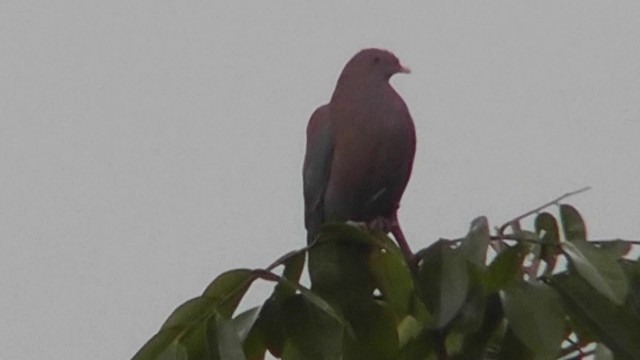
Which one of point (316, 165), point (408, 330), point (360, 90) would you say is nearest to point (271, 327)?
point (408, 330)

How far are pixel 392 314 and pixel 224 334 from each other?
318mm

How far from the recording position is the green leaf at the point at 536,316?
218cm

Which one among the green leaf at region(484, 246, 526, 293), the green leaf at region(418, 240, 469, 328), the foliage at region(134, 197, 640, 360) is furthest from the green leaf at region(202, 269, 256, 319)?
the green leaf at region(484, 246, 526, 293)

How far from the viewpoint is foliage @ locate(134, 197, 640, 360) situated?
7.28 ft

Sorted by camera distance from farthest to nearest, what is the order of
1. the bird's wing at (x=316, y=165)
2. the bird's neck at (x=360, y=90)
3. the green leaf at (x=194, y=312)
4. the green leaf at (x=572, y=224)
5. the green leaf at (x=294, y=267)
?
the bird's wing at (x=316, y=165), the bird's neck at (x=360, y=90), the green leaf at (x=572, y=224), the green leaf at (x=294, y=267), the green leaf at (x=194, y=312)

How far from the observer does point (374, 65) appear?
443cm

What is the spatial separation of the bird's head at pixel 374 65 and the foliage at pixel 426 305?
1.99m

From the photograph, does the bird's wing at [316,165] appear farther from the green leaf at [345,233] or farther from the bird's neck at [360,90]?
the green leaf at [345,233]

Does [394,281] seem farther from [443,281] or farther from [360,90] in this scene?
[360,90]

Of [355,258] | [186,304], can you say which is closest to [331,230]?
[355,258]

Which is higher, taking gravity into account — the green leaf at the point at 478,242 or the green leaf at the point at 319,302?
the green leaf at the point at 478,242

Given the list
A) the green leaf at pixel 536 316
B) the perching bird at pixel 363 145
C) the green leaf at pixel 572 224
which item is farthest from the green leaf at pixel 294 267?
the perching bird at pixel 363 145

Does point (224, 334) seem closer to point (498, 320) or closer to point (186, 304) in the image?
point (186, 304)

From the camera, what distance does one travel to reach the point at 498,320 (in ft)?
7.75
